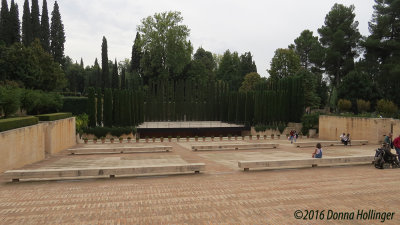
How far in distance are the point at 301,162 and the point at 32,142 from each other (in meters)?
12.3

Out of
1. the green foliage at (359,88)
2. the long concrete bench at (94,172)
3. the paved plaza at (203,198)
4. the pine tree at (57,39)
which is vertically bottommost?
the paved plaza at (203,198)

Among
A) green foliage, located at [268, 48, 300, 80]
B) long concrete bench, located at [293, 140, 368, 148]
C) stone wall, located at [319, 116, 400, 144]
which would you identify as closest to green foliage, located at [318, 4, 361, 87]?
green foliage, located at [268, 48, 300, 80]

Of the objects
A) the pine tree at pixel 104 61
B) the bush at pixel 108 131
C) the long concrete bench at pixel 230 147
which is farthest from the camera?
the pine tree at pixel 104 61

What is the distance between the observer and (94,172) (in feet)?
29.7

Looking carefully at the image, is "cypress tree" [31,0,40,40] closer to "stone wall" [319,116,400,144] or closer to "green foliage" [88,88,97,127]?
"green foliage" [88,88,97,127]

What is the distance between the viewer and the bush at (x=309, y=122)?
29.3 metres

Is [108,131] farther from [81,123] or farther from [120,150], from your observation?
[120,150]

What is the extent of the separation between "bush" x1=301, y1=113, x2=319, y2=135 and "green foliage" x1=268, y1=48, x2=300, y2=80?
21341 millimetres

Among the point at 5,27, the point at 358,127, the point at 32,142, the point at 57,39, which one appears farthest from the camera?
the point at 57,39

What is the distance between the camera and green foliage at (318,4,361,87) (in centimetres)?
4619

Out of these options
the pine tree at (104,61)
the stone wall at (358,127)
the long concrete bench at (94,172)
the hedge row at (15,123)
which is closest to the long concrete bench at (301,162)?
the long concrete bench at (94,172)

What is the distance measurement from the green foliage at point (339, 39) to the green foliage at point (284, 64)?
514cm

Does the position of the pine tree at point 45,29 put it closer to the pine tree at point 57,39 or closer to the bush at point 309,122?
the pine tree at point 57,39

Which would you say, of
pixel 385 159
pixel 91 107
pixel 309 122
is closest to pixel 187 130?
pixel 91 107
